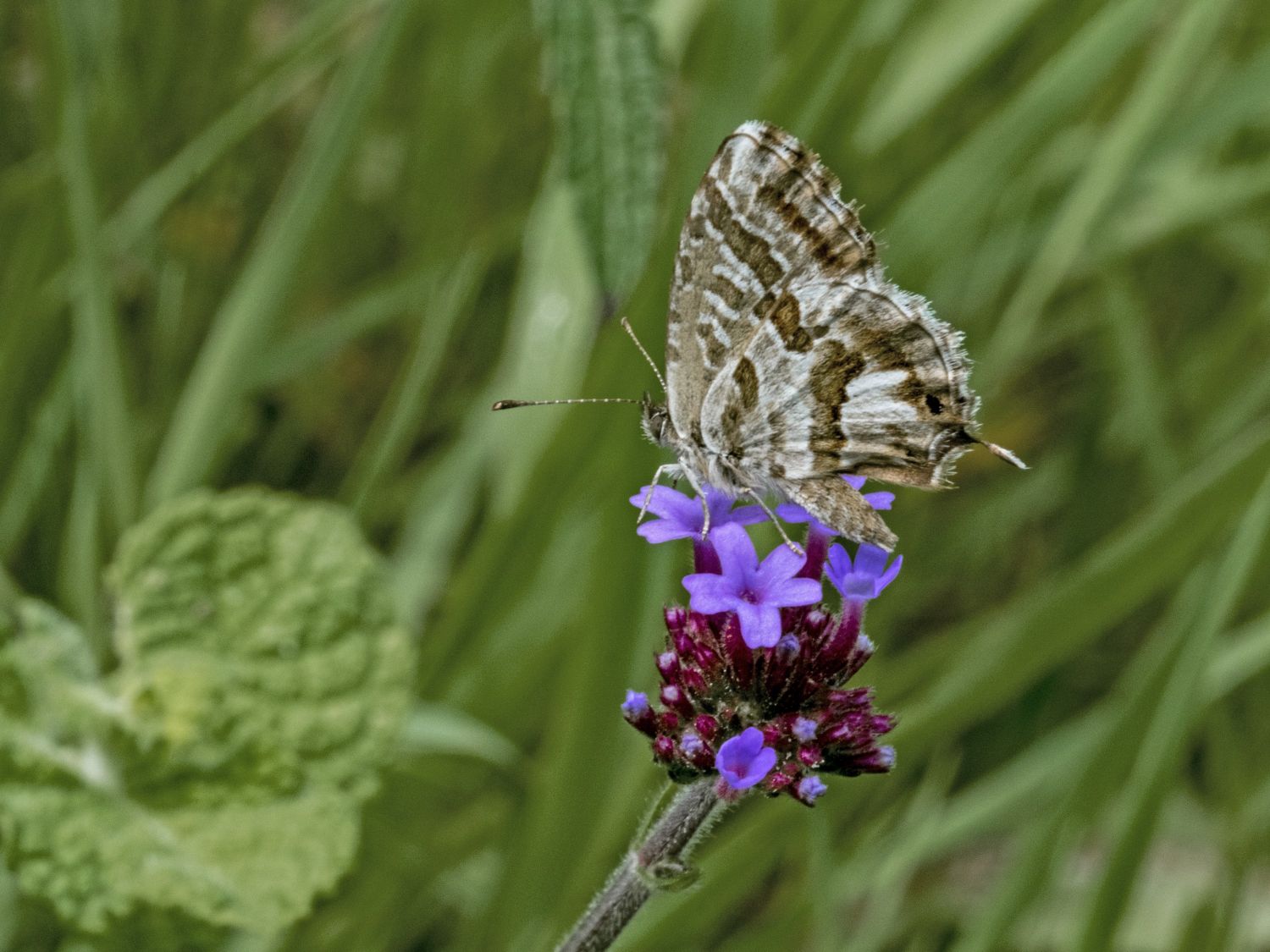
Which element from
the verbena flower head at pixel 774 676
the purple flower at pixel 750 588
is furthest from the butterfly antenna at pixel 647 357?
the purple flower at pixel 750 588

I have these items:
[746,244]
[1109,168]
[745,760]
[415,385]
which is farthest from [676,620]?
[1109,168]

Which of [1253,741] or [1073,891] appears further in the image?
[1253,741]

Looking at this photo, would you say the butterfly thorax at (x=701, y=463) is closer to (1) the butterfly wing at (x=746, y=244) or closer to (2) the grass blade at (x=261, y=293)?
(1) the butterfly wing at (x=746, y=244)

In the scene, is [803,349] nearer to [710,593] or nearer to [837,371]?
[837,371]

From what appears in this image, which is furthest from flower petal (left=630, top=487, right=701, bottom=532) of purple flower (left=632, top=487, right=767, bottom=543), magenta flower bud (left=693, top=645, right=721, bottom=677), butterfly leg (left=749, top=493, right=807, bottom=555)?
magenta flower bud (left=693, top=645, right=721, bottom=677)

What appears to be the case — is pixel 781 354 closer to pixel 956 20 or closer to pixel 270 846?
pixel 270 846

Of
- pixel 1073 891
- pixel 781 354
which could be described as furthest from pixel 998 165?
pixel 1073 891

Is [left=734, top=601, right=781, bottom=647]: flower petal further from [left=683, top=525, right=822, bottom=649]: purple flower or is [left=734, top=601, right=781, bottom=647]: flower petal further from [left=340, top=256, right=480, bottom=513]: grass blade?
[left=340, top=256, right=480, bottom=513]: grass blade
